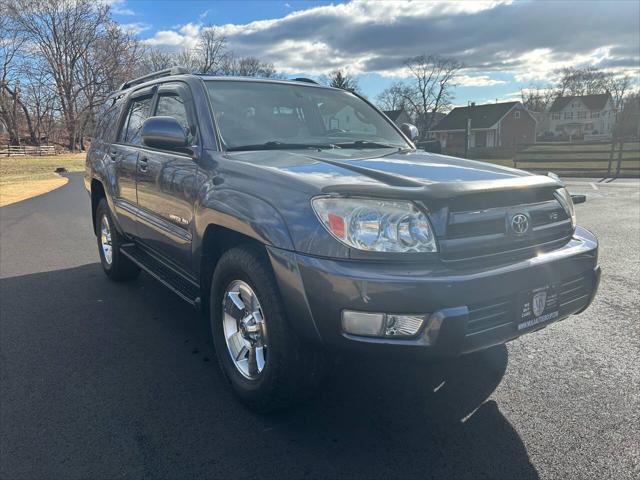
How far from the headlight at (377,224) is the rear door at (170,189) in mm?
1307

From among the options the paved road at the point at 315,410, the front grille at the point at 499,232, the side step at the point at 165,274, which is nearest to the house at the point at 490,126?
the side step at the point at 165,274

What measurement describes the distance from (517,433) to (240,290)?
5.50 feet

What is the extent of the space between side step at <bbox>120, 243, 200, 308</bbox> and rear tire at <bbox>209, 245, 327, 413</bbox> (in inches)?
16.2

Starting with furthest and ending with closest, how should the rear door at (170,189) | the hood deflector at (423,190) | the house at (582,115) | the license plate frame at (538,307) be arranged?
1. the house at (582,115)
2. the rear door at (170,189)
3. the license plate frame at (538,307)
4. the hood deflector at (423,190)

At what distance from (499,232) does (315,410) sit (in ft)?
4.68

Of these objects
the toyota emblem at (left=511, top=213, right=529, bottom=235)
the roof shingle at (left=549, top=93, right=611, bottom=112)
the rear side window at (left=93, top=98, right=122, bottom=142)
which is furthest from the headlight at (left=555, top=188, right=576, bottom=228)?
the roof shingle at (left=549, top=93, right=611, bottom=112)

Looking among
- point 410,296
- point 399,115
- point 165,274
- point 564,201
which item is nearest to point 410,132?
point 564,201

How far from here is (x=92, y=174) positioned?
575 centimetres

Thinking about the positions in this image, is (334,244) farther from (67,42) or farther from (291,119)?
(67,42)

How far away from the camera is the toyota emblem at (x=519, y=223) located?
2.59 metres

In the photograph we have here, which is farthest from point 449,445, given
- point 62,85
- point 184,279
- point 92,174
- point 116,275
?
point 62,85

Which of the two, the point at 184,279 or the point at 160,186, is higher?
the point at 160,186

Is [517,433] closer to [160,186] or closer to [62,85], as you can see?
[160,186]

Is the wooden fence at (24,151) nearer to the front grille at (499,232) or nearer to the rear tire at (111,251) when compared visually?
the rear tire at (111,251)
